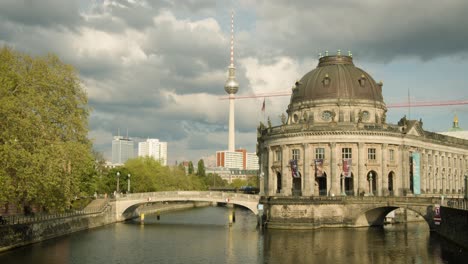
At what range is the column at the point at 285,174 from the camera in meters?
105

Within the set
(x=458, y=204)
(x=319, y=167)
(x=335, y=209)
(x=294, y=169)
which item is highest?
(x=319, y=167)

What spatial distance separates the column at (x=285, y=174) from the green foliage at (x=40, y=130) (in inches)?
1642

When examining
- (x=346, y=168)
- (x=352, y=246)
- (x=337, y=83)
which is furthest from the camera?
(x=337, y=83)

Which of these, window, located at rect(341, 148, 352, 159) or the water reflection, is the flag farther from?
the water reflection

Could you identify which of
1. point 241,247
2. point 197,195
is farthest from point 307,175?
point 241,247

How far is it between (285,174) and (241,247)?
38.5 m

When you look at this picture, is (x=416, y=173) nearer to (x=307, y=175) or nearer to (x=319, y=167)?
(x=319, y=167)

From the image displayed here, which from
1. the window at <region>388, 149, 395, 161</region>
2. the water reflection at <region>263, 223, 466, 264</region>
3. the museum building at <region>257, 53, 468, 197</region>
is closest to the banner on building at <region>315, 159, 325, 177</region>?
the museum building at <region>257, 53, 468, 197</region>

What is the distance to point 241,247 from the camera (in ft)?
224

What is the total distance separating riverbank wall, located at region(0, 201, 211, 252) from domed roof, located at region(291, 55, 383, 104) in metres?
41.3

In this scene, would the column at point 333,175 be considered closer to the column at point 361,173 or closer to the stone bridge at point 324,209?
the column at point 361,173

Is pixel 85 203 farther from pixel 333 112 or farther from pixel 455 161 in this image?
pixel 455 161

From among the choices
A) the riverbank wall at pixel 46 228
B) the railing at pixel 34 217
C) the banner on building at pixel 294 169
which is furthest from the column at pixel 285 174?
the railing at pixel 34 217

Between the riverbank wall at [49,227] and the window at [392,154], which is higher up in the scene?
the window at [392,154]
